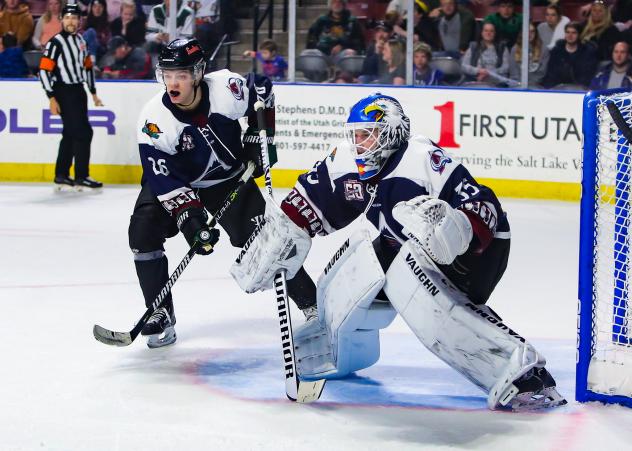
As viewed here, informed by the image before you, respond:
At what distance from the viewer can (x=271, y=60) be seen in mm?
7816

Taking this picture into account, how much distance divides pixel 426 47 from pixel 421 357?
4.13 metres

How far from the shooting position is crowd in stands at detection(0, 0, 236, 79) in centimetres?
795

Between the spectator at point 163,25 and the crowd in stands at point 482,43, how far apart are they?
33.7 inches

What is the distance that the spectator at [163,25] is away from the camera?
789 centimetres

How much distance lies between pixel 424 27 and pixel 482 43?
397mm

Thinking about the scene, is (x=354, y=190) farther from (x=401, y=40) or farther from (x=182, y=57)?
(x=401, y=40)

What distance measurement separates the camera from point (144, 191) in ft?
12.5

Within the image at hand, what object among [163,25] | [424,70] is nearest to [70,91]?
[163,25]

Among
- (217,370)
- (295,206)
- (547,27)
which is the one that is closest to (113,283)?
(217,370)

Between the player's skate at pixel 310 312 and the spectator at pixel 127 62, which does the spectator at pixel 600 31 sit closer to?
the spectator at pixel 127 62

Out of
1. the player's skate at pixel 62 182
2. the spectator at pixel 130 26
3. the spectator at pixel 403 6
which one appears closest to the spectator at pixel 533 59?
A: the spectator at pixel 403 6

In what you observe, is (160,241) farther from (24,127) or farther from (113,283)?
(24,127)

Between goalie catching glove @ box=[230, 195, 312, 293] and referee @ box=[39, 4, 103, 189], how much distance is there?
4.32 m

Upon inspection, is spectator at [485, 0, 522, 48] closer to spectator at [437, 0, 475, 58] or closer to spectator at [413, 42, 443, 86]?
spectator at [437, 0, 475, 58]
